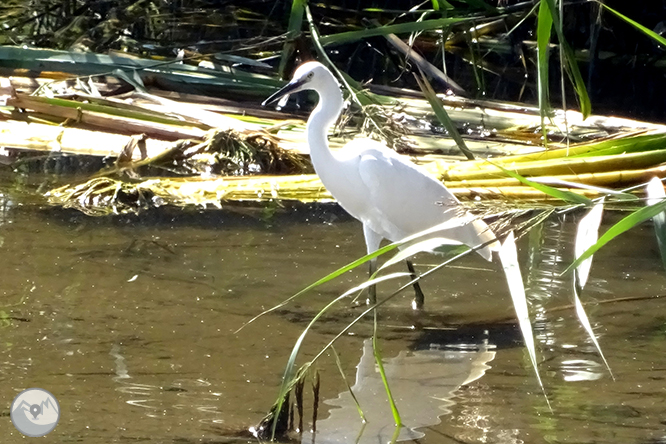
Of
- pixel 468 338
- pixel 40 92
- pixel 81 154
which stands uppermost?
pixel 40 92

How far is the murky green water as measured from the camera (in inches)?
121

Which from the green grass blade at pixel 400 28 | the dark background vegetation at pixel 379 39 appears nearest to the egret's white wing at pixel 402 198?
Answer: the green grass blade at pixel 400 28

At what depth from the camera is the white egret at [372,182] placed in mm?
4441

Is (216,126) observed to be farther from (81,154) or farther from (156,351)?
(156,351)

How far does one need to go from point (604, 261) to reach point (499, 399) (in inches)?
78.1

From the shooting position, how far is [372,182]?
178 inches

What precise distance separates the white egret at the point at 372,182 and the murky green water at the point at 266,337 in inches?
12.8

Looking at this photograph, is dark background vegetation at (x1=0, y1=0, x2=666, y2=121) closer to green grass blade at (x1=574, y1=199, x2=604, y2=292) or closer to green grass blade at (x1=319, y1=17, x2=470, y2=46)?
green grass blade at (x1=319, y1=17, x2=470, y2=46)

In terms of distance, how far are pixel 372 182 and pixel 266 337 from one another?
1055mm

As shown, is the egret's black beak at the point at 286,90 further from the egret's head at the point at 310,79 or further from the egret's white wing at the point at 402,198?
Result: the egret's white wing at the point at 402,198

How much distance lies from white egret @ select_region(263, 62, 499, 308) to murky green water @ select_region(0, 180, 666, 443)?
0.32 metres

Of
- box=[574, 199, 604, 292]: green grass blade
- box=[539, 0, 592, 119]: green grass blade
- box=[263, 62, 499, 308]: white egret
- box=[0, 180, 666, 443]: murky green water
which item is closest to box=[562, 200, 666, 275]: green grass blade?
box=[574, 199, 604, 292]: green grass blade

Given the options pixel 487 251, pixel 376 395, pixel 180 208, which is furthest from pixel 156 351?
pixel 180 208

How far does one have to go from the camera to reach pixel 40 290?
166 inches
